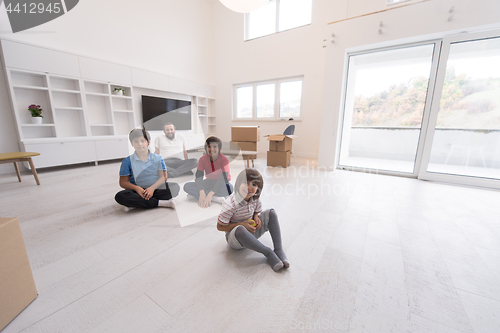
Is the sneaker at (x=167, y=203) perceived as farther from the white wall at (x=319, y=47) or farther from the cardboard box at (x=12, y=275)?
the white wall at (x=319, y=47)

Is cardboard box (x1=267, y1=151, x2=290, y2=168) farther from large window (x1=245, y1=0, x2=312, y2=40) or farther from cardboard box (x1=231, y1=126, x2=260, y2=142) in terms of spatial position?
large window (x1=245, y1=0, x2=312, y2=40)

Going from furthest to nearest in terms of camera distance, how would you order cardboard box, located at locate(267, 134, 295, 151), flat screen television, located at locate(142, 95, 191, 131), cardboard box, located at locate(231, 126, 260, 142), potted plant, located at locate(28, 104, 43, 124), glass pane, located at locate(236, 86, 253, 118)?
glass pane, located at locate(236, 86, 253, 118)
flat screen television, located at locate(142, 95, 191, 131)
cardboard box, located at locate(231, 126, 260, 142)
cardboard box, located at locate(267, 134, 295, 151)
potted plant, located at locate(28, 104, 43, 124)

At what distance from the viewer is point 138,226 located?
1.64m

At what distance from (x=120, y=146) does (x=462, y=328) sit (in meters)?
5.30

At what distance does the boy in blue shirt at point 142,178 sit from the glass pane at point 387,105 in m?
3.33

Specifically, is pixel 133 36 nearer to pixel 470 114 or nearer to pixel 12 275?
pixel 12 275

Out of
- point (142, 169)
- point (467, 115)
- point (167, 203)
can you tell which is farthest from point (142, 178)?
point (467, 115)

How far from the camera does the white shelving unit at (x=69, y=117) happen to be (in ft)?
11.1

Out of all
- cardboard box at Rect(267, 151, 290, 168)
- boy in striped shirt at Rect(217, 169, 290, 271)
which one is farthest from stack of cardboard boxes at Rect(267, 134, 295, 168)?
boy in striped shirt at Rect(217, 169, 290, 271)

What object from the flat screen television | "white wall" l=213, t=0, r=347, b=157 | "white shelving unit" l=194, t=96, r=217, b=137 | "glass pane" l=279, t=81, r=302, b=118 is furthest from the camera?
"white shelving unit" l=194, t=96, r=217, b=137

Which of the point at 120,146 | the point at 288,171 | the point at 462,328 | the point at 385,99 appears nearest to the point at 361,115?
the point at 385,99

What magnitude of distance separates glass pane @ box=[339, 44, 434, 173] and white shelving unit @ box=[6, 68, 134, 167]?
16.4 feet

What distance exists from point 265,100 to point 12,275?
5.81 metres

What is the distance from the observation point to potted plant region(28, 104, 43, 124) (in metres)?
3.37
